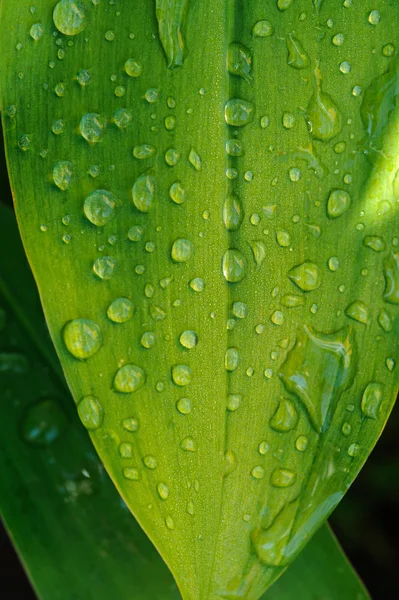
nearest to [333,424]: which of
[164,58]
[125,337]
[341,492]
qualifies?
[341,492]

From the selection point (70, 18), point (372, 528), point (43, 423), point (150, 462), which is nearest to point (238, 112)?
point (70, 18)

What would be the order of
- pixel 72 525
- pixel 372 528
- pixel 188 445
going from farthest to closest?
1. pixel 372 528
2. pixel 72 525
3. pixel 188 445

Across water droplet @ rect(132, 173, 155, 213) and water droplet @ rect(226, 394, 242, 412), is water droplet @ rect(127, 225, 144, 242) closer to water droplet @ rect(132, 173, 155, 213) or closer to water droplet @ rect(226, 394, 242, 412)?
water droplet @ rect(132, 173, 155, 213)

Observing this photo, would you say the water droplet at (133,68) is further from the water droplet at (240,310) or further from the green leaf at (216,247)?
the water droplet at (240,310)

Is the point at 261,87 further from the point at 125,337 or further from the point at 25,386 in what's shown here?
the point at 25,386

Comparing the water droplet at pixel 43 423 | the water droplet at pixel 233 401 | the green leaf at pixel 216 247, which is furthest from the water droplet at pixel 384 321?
the water droplet at pixel 43 423

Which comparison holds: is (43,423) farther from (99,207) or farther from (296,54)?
(296,54)

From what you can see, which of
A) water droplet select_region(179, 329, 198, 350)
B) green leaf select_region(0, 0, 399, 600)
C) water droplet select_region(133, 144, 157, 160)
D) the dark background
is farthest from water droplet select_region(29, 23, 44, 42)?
the dark background
